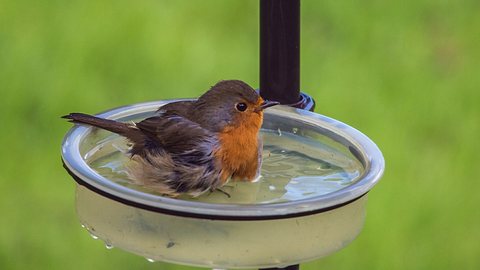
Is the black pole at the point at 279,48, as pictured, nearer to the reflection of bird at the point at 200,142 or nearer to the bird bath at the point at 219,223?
the reflection of bird at the point at 200,142

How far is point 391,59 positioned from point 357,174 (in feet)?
7.84

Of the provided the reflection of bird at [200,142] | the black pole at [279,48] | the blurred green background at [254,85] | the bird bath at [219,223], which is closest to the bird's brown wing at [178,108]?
the reflection of bird at [200,142]

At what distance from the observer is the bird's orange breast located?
9.91 ft

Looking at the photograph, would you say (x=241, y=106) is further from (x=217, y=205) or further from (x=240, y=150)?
(x=217, y=205)

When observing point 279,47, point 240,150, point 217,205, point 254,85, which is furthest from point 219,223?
point 254,85

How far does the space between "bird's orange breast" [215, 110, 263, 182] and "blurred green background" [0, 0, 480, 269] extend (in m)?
1.76

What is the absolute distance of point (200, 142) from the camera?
120 inches

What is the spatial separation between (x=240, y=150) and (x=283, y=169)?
21 cm

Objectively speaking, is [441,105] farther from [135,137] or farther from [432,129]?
[135,137]

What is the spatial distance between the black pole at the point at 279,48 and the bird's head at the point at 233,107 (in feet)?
0.74

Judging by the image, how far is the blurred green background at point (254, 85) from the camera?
4.84 metres

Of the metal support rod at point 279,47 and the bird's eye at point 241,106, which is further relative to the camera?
the metal support rod at point 279,47

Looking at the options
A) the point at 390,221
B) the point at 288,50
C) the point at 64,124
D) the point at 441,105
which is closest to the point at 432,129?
the point at 441,105

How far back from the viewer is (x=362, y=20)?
554 centimetres
